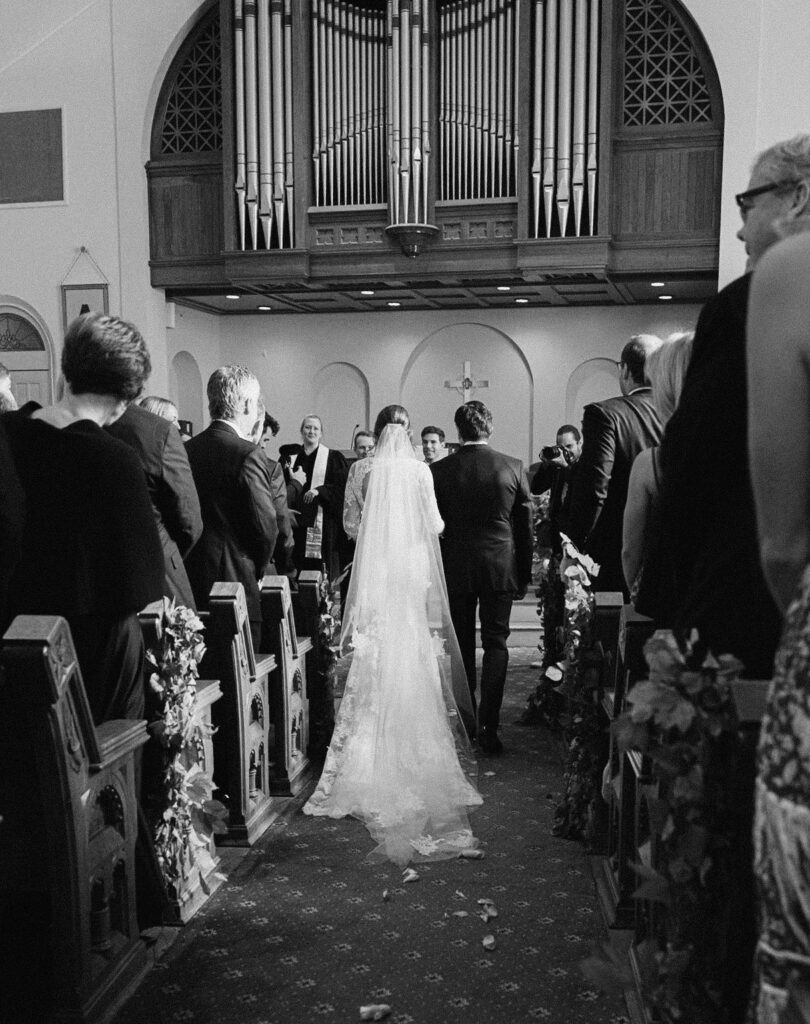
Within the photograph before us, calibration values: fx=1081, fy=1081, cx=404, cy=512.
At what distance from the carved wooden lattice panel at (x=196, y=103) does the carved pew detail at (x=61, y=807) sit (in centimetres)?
913

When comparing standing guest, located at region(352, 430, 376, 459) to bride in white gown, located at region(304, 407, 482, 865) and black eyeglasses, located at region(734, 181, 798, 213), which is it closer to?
bride in white gown, located at region(304, 407, 482, 865)

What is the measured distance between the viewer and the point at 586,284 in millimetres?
11125

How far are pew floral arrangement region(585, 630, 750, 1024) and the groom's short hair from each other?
3869mm

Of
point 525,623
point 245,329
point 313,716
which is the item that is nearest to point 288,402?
point 245,329

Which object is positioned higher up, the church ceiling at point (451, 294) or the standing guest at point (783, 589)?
the church ceiling at point (451, 294)

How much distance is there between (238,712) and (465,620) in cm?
209

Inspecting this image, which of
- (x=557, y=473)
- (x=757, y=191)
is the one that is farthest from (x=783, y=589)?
(x=557, y=473)

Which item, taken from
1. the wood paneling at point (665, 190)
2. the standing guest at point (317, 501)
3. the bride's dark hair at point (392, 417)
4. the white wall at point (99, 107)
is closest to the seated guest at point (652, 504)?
the bride's dark hair at point (392, 417)

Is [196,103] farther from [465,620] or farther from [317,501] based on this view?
[465,620]

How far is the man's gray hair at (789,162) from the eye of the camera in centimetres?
205

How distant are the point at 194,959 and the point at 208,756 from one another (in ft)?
2.64

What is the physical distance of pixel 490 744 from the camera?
226 inches

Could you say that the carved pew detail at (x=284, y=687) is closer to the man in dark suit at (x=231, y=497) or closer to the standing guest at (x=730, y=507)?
the man in dark suit at (x=231, y=497)

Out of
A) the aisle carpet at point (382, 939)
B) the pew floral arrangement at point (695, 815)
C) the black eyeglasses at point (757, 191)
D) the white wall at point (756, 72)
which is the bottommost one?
the aisle carpet at point (382, 939)
